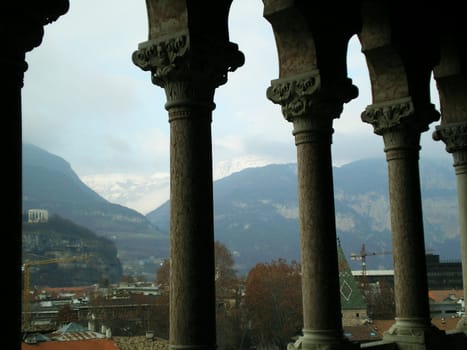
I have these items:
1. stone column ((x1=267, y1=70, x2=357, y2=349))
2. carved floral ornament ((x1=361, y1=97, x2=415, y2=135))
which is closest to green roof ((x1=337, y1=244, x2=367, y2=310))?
carved floral ornament ((x1=361, y1=97, x2=415, y2=135))

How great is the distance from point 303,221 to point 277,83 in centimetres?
279

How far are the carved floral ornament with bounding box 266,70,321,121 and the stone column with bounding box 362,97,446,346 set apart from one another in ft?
12.5

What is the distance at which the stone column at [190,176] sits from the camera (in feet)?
29.0

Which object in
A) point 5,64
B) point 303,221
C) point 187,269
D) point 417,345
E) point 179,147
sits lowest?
point 417,345

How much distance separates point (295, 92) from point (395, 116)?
3.99 meters

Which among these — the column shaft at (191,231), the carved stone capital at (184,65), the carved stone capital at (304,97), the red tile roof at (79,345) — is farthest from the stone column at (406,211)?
the red tile roof at (79,345)

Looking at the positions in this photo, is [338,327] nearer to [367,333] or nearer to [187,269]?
[187,269]

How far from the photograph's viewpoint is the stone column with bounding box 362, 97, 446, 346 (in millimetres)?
14422

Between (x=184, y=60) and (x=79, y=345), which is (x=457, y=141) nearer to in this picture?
(x=184, y=60)

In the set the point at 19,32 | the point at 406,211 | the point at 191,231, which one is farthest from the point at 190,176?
the point at 406,211

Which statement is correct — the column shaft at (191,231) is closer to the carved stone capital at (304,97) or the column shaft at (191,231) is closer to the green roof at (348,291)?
the carved stone capital at (304,97)

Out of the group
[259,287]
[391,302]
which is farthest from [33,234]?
[391,302]

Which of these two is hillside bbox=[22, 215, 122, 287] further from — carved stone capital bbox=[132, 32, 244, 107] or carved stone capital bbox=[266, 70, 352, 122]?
carved stone capital bbox=[132, 32, 244, 107]

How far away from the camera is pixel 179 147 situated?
923cm
